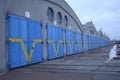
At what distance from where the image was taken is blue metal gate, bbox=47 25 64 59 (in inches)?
684

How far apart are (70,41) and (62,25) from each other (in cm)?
300

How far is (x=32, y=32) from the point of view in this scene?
1426cm

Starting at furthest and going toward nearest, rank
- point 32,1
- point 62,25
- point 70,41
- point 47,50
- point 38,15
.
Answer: point 70,41
point 62,25
point 47,50
point 38,15
point 32,1

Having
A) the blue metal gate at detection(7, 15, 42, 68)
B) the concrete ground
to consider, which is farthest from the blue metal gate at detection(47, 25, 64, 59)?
the concrete ground

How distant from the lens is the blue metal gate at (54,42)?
1738cm

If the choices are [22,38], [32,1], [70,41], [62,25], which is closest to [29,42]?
[22,38]

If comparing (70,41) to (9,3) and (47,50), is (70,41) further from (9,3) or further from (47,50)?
(9,3)

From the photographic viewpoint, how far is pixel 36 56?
14773 millimetres

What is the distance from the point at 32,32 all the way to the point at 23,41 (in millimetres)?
1517

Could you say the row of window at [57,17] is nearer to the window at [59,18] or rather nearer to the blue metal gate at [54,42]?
the window at [59,18]

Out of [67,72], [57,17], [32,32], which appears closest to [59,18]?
[57,17]

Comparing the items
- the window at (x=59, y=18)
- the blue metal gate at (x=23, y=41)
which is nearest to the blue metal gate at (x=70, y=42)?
the window at (x=59, y=18)

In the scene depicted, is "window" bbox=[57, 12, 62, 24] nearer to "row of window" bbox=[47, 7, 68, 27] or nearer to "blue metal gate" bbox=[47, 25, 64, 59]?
"row of window" bbox=[47, 7, 68, 27]

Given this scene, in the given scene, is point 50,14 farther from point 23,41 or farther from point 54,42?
point 23,41
